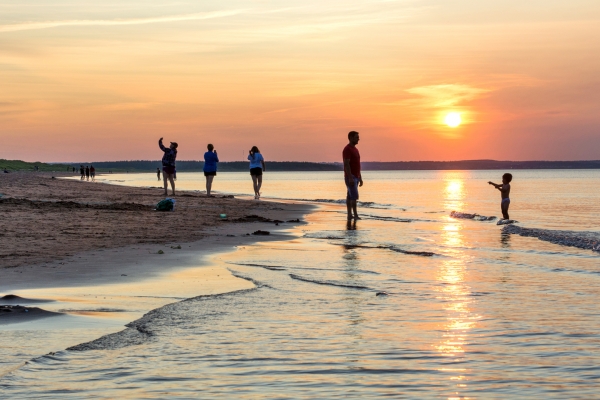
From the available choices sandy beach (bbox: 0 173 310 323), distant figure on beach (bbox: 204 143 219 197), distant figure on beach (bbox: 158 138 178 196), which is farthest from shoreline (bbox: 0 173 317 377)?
distant figure on beach (bbox: 204 143 219 197)

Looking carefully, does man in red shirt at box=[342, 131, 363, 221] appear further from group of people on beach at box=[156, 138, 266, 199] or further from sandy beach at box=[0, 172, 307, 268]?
group of people on beach at box=[156, 138, 266, 199]

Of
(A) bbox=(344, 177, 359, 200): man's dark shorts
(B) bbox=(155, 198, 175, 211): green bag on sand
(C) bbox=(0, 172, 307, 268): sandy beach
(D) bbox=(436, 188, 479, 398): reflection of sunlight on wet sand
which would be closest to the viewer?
(D) bbox=(436, 188, 479, 398): reflection of sunlight on wet sand

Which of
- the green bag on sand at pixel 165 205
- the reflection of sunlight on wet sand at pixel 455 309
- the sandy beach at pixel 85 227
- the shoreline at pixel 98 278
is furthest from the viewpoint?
the green bag on sand at pixel 165 205

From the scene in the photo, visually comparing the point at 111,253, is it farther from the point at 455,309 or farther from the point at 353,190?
the point at 353,190

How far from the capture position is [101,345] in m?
5.20

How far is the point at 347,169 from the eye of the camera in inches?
685

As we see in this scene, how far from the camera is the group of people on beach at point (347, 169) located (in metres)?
17.4

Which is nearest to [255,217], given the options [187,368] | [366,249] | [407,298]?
[366,249]

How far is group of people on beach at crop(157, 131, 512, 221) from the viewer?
A: 17.4 m

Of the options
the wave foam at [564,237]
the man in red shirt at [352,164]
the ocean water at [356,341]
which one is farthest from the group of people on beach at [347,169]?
the ocean water at [356,341]

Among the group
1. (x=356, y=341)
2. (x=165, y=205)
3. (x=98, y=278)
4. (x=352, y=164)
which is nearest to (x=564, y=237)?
(x=352, y=164)

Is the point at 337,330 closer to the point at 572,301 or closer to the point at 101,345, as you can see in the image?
the point at 101,345

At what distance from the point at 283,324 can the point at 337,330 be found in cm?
49

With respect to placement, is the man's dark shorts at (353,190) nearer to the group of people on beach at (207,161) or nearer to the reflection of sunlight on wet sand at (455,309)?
the reflection of sunlight on wet sand at (455,309)
